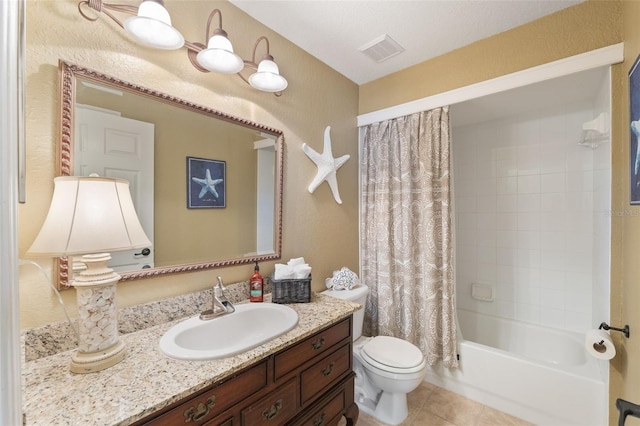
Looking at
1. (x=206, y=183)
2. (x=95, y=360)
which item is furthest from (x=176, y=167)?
(x=95, y=360)

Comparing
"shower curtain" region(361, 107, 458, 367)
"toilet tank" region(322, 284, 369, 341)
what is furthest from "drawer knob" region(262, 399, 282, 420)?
"shower curtain" region(361, 107, 458, 367)

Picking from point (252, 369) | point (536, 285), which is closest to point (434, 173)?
point (536, 285)

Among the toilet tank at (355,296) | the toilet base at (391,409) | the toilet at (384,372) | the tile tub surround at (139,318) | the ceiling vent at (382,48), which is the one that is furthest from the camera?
the toilet tank at (355,296)

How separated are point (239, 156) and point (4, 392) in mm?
1373

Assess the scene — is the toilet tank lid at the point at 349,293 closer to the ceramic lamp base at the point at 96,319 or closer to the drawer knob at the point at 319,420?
the drawer knob at the point at 319,420

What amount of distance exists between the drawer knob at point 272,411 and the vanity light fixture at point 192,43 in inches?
60.7

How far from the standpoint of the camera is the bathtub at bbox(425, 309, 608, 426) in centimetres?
161

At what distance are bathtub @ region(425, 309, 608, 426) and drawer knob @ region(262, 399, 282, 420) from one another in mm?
1525

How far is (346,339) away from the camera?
149 cm

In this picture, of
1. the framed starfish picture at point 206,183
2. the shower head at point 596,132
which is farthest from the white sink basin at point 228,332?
the shower head at point 596,132

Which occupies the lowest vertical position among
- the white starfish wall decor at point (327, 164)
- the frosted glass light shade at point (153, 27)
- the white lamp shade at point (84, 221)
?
the white lamp shade at point (84, 221)

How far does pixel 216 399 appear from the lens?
91 cm

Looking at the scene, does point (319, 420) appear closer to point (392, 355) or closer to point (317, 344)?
point (317, 344)

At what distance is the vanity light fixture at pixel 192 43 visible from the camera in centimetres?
109
